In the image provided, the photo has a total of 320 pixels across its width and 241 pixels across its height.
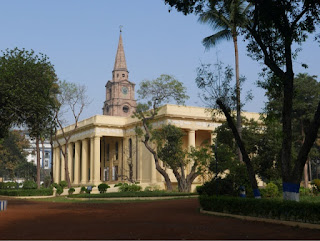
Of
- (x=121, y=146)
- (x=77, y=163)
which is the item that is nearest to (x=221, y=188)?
(x=121, y=146)

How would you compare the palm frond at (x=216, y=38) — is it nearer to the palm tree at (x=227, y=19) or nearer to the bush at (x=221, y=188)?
the palm tree at (x=227, y=19)

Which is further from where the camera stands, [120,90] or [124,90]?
[124,90]

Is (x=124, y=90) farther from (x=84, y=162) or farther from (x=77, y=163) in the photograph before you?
(x=84, y=162)

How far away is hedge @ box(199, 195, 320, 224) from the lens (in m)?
12.9

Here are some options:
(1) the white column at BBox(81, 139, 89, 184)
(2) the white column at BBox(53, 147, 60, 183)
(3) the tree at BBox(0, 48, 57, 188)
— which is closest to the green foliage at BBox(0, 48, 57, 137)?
(3) the tree at BBox(0, 48, 57, 188)

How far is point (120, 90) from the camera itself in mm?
85312

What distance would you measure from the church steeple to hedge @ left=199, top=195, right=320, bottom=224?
6928cm

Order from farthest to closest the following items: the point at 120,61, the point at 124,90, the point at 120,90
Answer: the point at 120,61
the point at 124,90
the point at 120,90

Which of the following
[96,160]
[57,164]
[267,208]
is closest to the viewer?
[267,208]

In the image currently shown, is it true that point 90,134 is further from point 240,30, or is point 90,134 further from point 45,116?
point 240,30

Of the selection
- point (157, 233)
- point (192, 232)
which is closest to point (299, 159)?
point (192, 232)

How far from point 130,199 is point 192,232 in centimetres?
1963

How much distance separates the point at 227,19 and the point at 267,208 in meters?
11.4

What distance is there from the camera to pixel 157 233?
11.8 metres
